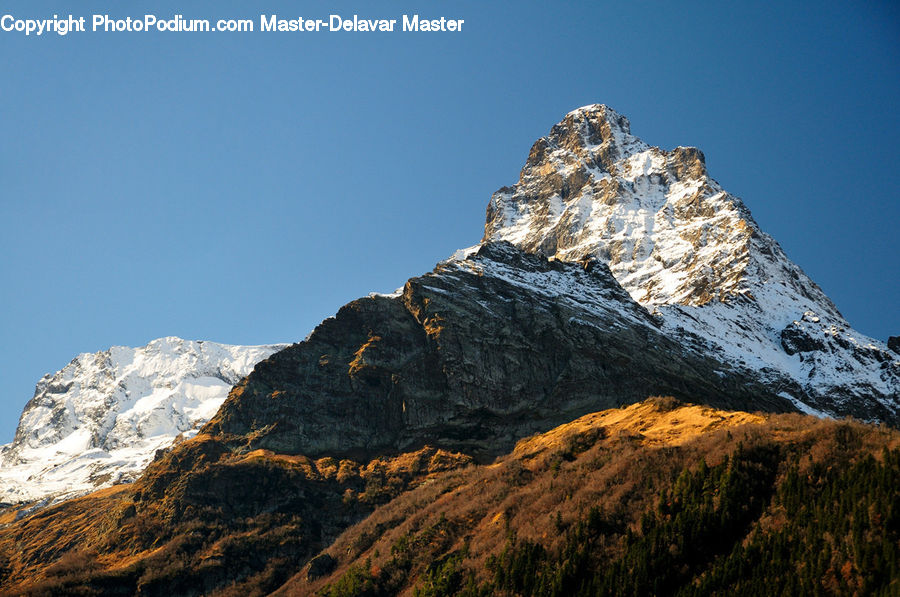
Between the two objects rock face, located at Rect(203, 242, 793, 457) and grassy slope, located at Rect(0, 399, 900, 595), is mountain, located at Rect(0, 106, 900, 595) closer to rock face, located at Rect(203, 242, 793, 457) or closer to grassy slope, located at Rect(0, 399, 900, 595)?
grassy slope, located at Rect(0, 399, 900, 595)

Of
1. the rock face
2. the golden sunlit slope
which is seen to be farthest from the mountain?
the rock face

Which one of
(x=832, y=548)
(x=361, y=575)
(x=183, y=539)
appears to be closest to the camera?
(x=832, y=548)

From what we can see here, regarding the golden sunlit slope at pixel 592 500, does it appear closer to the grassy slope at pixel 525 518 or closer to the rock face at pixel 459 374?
the grassy slope at pixel 525 518

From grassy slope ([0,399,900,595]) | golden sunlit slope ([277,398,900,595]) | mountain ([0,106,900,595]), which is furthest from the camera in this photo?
golden sunlit slope ([277,398,900,595])

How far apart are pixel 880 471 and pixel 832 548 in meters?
8.07

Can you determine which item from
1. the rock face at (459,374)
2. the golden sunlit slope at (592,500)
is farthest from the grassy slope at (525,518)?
the rock face at (459,374)

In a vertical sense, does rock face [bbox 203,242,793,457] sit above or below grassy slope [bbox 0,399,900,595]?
above

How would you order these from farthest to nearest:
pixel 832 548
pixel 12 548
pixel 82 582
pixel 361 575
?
1. pixel 12 548
2. pixel 82 582
3. pixel 361 575
4. pixel 832 548

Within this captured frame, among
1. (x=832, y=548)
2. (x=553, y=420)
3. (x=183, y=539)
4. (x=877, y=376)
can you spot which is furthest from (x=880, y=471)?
(x=877, y=376)

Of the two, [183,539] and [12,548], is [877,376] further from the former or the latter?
[12,548]

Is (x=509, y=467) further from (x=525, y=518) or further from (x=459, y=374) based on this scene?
(x=459, y=374)

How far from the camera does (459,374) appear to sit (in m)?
147

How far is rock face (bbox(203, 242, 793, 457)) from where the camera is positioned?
144m

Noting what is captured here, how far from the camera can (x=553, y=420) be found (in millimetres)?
142875
